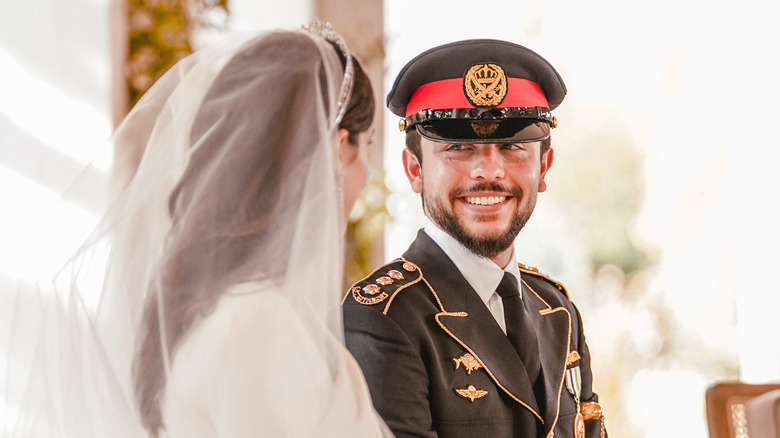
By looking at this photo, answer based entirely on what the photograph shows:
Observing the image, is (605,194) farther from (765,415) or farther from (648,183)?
(765,415)

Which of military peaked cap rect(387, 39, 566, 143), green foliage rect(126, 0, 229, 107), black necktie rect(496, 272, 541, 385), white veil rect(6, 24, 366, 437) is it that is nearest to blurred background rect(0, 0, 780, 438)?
green foliage rect(126, 0, 229, 107)

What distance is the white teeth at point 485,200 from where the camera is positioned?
1643mm

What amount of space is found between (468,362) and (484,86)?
543 mm

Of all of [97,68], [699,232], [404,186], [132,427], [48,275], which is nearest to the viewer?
[132,427]

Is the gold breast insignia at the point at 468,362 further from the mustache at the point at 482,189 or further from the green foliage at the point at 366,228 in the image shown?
the green foliage at the point at 366,228

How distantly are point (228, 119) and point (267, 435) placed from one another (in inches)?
16.2

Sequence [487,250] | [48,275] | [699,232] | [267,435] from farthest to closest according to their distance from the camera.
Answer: [699,232]
[487,250]
[48,275]
[267,435]

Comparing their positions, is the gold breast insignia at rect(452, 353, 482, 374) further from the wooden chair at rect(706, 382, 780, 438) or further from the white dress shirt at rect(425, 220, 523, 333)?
the wooden chair at rect(706, 382, 780, 438)

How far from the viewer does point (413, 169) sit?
1762mm

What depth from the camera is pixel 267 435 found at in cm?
101

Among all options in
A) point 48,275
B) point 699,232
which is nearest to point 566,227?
point 699,232

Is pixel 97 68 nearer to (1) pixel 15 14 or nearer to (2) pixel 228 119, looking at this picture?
(1) pixel 15 14

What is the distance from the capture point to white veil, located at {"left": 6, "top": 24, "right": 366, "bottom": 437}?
3.58 ft

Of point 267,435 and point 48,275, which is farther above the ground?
point 48,275
